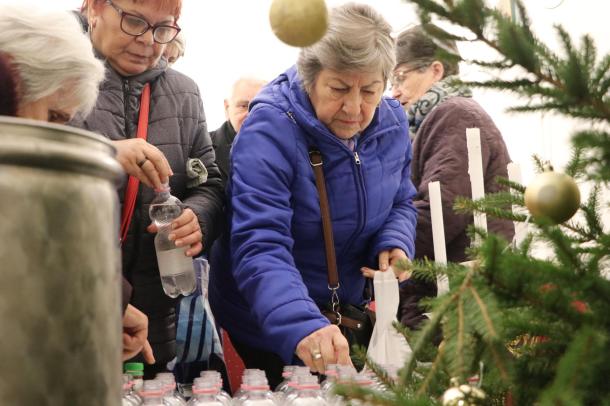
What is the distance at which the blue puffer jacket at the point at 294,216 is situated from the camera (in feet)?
5.07

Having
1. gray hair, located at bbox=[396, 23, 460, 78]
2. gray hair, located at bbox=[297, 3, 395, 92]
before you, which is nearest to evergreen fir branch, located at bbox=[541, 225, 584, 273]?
gray hair, located at bbox=[297, 3, 395, 92]

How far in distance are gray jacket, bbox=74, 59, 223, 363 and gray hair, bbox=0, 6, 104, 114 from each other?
273 millimetres

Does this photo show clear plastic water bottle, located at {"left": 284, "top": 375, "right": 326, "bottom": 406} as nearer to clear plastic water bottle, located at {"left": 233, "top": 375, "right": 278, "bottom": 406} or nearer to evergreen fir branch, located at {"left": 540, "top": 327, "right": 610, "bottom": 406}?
clear plastic water bottle, located at {"left": 233, "top": 375, "right": 278, "bottom": 406}

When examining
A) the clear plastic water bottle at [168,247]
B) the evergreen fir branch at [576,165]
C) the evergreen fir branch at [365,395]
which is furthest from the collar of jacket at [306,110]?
the evergreen fir branch at [365,395]

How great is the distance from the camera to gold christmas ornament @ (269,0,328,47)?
2.16 ft

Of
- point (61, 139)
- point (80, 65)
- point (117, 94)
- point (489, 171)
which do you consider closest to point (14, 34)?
point (80, 65)

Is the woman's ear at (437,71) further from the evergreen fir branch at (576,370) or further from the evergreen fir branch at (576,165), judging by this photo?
the evergreen fir branch at (576,370)

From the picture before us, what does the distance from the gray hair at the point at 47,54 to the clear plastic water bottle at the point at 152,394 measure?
0.47 metres

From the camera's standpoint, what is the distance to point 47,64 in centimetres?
127

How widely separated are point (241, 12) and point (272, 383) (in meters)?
2.73

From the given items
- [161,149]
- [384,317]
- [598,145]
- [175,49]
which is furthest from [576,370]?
[175,49]

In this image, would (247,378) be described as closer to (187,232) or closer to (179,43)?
(187,232)

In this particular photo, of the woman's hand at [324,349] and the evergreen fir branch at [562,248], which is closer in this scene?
the evergreen fir branch at [562,248]

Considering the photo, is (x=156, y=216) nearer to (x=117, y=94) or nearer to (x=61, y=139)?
(x=117, y=94)
